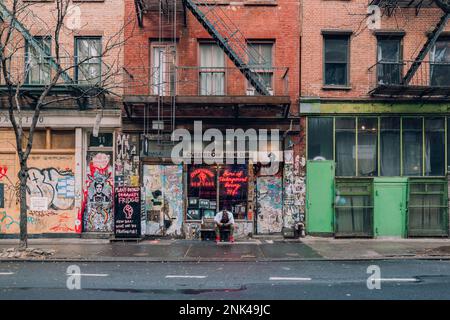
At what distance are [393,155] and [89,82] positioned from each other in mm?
11718

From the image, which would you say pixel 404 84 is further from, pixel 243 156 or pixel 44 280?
pixel 44 280

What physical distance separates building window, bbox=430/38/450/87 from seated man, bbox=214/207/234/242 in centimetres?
924

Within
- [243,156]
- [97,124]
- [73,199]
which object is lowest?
[73,199]

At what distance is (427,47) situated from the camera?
55.3ft

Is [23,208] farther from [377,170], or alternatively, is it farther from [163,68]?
[377,170]

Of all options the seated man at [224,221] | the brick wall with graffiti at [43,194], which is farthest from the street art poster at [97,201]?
the seated man at [224,221]

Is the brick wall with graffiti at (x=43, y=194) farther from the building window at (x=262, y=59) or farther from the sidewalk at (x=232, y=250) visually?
the building window at (x=262, y=59)

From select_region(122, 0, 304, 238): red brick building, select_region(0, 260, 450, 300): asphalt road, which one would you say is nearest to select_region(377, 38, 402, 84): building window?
select_region(122, 0, 304, 238): red brick building

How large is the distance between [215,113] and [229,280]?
8.50 meters

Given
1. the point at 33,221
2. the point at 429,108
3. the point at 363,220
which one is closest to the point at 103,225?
the point at 33,221

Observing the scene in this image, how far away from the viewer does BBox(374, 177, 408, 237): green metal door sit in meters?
17.6

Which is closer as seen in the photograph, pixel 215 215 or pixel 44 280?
pixel 44 280

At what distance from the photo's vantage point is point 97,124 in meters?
17.4
